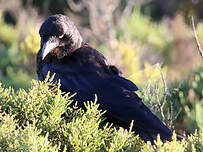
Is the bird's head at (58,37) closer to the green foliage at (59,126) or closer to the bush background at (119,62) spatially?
the bush background at (119,62)

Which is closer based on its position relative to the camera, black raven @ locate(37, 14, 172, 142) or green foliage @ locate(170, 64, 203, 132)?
black raven @ locate(37, 14, 172, 142)

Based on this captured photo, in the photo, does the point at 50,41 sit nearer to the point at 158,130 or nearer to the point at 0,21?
the point at 158,130

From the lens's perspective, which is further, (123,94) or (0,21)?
(0,21)

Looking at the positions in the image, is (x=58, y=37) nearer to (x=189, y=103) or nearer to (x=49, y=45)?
(x=49, y=45)

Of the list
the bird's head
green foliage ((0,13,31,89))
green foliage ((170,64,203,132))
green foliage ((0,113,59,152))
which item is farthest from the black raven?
green foliage ((0,13,31,89))

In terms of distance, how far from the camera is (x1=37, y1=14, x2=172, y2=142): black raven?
104 inches

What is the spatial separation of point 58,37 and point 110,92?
72cm

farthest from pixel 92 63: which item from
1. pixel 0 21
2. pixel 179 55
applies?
pixel 0 21

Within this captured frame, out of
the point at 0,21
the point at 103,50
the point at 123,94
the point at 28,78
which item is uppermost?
the point at 0,21

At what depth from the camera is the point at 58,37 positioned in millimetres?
3178

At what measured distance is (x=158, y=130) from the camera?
8.42 ft

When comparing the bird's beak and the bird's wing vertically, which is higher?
the bird's beak

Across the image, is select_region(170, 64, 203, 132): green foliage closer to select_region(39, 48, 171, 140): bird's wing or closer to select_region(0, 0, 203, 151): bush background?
select_region(0, 0, 203, 151): bush background

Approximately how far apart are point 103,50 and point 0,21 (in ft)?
12.0
